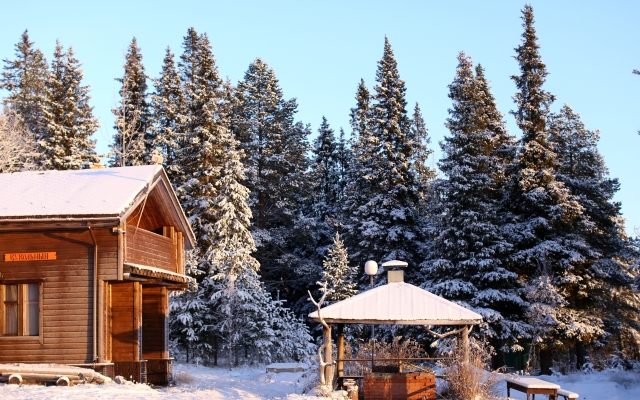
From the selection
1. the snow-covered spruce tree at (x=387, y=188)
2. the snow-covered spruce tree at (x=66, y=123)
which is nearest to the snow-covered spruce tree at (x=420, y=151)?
the snow-covered spruce tree at (x=387, y=188)

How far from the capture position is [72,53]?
1565 inches

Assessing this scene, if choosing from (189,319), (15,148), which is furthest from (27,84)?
(189,319)

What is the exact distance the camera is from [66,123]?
3838 centimetres

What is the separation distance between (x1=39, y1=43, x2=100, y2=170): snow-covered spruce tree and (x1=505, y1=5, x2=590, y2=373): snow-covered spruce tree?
2246 centimetres

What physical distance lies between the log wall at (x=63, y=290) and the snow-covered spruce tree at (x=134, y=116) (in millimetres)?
21058

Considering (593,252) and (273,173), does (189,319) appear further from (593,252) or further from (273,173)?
(593,252)

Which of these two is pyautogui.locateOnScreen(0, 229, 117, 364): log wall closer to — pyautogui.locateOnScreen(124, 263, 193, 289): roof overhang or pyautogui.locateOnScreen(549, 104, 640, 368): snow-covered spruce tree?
pyautogui.locateOnScreen(124, 263, 193, 289): roof overhang

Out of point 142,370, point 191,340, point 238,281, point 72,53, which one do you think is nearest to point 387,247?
point 238,281

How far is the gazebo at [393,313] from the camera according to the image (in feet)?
56.4

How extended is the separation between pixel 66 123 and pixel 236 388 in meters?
22.5

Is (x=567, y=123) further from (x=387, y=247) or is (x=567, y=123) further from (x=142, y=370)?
(x=142, y=370)

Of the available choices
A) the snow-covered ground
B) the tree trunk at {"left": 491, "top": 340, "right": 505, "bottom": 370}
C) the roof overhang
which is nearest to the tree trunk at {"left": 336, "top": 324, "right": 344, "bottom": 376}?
the snow-covered ground

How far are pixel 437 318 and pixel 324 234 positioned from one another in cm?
2893

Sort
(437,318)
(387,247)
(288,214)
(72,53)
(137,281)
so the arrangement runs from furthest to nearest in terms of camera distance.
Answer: (288,214) < (72,53) < (387,247) < (137,281) < (437,318)
